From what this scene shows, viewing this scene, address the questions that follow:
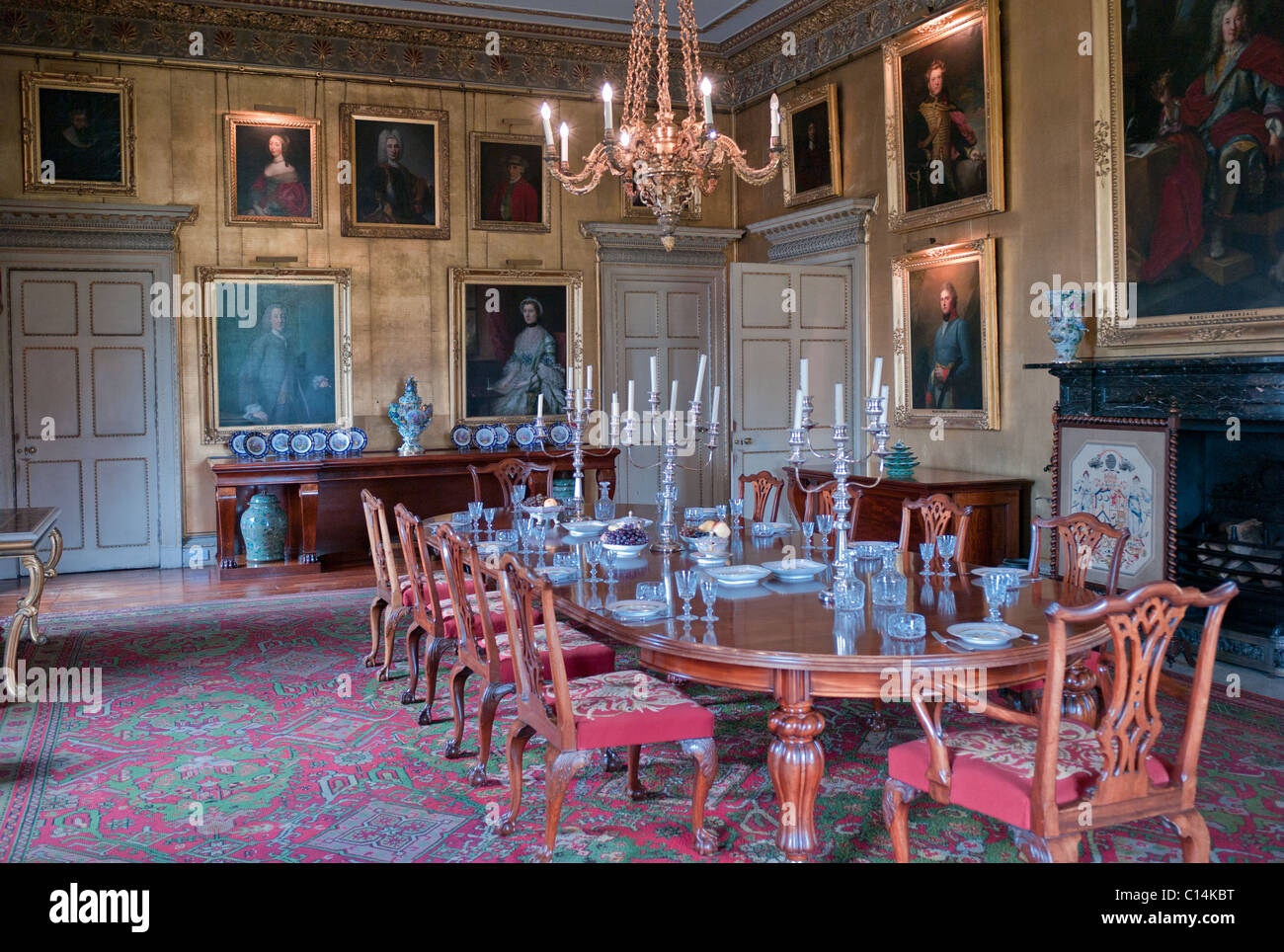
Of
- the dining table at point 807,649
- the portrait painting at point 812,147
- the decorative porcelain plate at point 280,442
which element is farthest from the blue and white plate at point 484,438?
the dining table at point 807,649

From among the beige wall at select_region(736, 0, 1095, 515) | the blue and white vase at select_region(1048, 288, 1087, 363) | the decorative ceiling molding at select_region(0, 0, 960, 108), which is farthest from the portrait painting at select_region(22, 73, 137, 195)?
the blue and white vase at select_region(1048, 288, 1087, 363)

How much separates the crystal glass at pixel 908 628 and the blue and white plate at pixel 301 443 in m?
6.88

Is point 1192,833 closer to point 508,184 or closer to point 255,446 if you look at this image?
point 255,446

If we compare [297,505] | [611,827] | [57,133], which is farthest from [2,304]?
[611,827]

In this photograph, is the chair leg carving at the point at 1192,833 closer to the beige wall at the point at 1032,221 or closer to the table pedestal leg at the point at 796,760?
the table pedestal leg at the point at 796,760

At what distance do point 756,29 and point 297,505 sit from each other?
19.5 feet

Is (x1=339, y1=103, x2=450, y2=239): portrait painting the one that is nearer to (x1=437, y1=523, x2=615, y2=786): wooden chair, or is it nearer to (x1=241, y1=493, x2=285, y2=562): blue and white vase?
(x1=241, y1=493, x2=285, y2=562): blue and white vase

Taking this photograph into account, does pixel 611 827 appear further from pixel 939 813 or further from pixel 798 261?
pixel 798 261

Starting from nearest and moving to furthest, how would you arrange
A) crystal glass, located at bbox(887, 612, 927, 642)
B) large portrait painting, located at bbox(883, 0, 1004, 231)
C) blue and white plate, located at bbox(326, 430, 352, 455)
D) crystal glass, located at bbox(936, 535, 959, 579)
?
crystal glass, located at bbox(887, 612, 927, 642) → crystal glass, located at bbox(936, 535, 959, 579) → large portrait painting, located at bbox(883, 0, 1004, 231) → blue and white plate, located at bbox(326, 430, 352, 455)

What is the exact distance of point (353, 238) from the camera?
9.31 metres

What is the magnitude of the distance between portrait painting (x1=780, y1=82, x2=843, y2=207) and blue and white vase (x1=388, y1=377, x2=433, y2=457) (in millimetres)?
3802

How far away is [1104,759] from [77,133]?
8968 mm

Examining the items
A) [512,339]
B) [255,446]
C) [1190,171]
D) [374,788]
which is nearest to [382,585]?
[374,788]

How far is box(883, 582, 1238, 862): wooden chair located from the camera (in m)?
2.53
